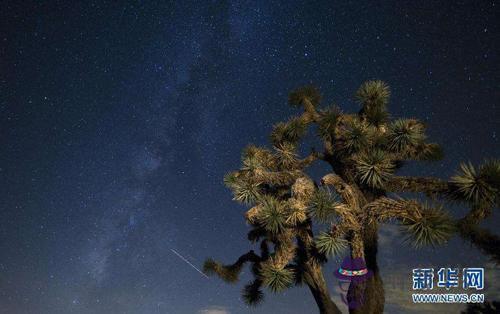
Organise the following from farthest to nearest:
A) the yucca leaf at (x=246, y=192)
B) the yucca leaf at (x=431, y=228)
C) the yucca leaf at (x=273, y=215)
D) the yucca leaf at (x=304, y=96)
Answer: the yucca leaf at (x=304, y=96), the yucca leaf at (x=246, y=192), the yucca leaf at (x=273, y=215), the yucca leaf at (x=431, y=228)

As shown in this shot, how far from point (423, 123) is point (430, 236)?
12.0 ft

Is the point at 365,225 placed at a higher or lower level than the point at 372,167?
lower

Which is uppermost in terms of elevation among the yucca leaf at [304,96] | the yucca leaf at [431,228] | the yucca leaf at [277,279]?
the yucca leaf at [304,96]

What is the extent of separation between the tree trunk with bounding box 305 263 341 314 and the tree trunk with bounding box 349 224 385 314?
1.80 ft

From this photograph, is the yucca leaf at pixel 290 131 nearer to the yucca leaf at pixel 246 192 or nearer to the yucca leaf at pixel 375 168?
the yucca leaf at pixel 246 192

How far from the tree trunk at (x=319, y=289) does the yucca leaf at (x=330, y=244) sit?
115 cm

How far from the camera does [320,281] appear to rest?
8844 mm

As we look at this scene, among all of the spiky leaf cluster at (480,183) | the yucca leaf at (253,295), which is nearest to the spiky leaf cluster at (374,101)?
the spiky leaf cluster at (480,183)

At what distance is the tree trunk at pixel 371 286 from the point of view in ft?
Answer: 26.5

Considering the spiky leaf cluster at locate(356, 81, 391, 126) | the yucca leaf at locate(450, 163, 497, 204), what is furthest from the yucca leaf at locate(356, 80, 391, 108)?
the yucca leaf at locate(450, 163, 497, 204)

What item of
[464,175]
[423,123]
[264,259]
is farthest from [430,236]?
[264,259]

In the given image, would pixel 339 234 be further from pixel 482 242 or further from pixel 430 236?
pixel 482 242

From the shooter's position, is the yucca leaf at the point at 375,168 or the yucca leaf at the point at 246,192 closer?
Answer: the yucca leaf at the point at 375,168

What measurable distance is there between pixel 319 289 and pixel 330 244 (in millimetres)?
1707
